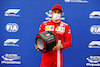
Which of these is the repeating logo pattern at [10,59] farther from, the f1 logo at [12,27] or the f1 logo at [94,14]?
the f1 logo at [94,14]

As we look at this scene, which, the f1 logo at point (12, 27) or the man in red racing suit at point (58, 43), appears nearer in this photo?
the man in red racing suit at point (58, 43)

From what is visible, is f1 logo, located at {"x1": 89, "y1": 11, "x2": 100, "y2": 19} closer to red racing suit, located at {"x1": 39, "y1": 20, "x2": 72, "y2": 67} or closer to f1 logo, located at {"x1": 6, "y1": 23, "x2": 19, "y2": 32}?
red racing suit, located at {"x1": 39, "y1": 20, "x2": 72, "y2": 67}

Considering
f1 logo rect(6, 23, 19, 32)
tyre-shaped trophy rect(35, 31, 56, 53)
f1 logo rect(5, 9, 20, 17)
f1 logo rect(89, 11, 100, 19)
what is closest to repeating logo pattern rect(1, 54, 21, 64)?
f1 logo rect(6, 23, 19, 32)

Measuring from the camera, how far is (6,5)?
186 cm

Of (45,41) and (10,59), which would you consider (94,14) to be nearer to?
(45,41)

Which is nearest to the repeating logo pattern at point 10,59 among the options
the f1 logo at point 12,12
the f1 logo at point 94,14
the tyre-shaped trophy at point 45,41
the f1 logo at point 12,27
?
the f1 logo at point 12,27

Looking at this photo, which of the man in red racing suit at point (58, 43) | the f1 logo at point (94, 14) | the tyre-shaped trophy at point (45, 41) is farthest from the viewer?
the f1 logo at point (94, 14)

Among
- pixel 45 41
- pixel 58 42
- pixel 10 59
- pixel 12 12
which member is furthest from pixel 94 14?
pixel 10 59

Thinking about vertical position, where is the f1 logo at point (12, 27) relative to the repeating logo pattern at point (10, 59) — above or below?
above

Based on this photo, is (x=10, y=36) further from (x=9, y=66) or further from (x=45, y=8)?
(x=45, y=8)

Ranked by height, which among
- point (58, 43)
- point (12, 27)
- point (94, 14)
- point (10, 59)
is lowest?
point (10, 59)

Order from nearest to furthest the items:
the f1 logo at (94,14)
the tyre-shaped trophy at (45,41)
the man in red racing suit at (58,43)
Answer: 1. the tyre-shaped trophy at (45,41)
2. the man in red racing suit at (58,43)
3. the f1 logo at (94,14)

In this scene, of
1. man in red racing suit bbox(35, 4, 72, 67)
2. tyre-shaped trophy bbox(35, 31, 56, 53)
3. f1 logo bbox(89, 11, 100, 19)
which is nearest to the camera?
tyre-shaped trophy bbox(35, 31, 56, 53)

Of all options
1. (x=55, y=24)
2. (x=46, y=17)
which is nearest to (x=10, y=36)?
(x=46, y=17)
